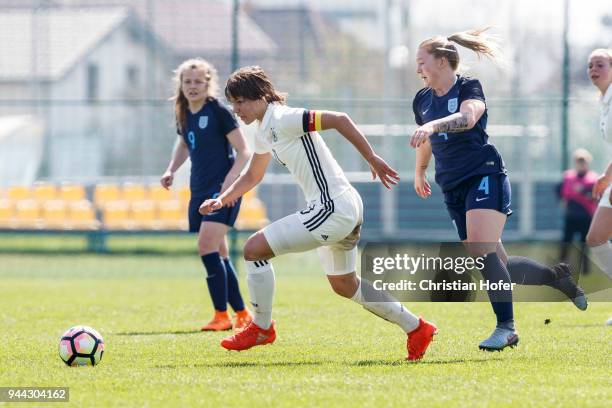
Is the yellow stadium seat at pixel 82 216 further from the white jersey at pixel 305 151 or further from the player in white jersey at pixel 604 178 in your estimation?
the white jersey at pixel 305 151

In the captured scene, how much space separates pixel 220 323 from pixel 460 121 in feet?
10.4

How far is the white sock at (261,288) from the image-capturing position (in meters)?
7.48

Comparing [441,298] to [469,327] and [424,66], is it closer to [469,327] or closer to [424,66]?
[469,327]

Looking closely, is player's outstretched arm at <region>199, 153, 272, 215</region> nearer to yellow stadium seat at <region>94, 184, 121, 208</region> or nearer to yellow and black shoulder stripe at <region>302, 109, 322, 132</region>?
yellow and black shoulder stripe at <region>302, 109, 322, 132</region>

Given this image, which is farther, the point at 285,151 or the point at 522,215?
the point at 522,215

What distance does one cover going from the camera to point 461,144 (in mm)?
7715

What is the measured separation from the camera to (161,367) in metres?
7.11

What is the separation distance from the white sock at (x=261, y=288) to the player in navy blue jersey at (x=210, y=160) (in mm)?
1916

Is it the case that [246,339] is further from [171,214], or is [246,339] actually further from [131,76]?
[131,76]

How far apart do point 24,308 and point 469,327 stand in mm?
4577

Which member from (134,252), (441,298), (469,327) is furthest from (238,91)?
(134,252)

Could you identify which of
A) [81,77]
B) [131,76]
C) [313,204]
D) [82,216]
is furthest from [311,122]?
[81,77]

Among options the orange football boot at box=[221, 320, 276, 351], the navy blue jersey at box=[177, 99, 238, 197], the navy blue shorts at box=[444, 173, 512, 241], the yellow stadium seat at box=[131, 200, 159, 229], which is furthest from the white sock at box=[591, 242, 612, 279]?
the yellow stadium seat at box=[131, 200, 159, 229]

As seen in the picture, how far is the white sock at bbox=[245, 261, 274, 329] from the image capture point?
7.48 m
